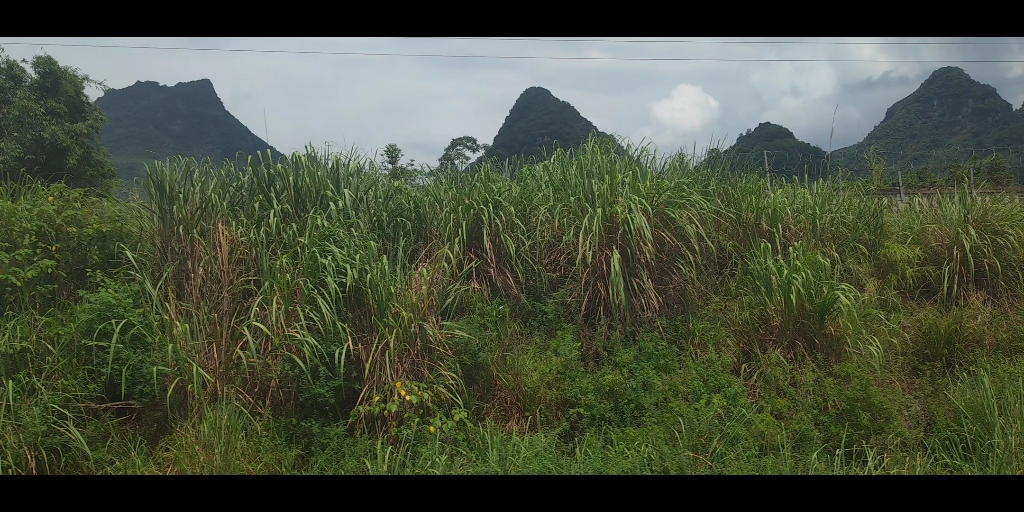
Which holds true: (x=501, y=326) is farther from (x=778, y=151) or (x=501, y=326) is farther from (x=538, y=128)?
(x=778, y=151)

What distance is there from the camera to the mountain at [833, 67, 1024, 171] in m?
6.05

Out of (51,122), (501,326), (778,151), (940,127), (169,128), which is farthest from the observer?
(51,122)

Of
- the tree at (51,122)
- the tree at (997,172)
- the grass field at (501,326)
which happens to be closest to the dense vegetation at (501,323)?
the grass field at (501,326)

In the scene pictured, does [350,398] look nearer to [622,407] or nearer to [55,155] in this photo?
[622,407]

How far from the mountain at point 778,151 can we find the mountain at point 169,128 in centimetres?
450

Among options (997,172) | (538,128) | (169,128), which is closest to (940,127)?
(997,172)

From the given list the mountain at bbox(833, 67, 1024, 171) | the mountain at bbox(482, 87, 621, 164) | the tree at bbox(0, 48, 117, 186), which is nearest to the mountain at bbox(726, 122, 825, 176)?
the mountain at bbox(833, 67, 1024, 171)

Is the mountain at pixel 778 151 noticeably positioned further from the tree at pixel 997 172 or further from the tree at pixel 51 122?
the tree at pixel 51 122

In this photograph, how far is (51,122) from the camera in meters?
7.82

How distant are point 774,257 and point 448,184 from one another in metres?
2.98

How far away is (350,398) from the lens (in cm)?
373

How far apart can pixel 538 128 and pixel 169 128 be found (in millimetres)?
3865

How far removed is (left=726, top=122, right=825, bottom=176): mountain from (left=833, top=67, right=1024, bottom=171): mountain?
0.30m

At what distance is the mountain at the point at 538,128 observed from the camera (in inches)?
226
